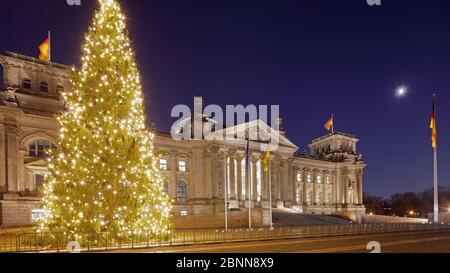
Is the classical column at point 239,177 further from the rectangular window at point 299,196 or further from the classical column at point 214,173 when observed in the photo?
the rectangular window at point 299,196

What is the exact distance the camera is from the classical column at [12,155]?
40.8 meters

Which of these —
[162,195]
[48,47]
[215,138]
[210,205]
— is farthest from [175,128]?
[162,195]

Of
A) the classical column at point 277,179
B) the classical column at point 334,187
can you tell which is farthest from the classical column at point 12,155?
the classical column at point 334,187

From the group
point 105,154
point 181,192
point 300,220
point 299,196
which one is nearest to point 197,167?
point 181,192

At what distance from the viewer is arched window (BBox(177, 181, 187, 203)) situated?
58.7 m

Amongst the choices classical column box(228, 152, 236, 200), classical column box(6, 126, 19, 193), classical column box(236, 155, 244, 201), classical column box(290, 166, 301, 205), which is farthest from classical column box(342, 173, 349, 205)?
classical column box(6, 126, 19, 193)

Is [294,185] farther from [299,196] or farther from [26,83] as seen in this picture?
[26,83]

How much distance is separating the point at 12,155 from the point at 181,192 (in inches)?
1024

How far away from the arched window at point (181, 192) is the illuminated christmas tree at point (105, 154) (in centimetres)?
3792

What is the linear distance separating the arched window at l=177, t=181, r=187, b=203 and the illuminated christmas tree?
37.9 metres
